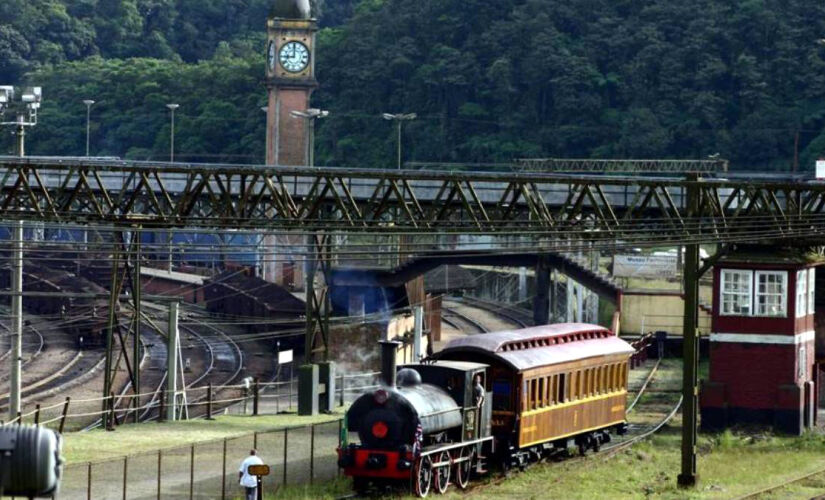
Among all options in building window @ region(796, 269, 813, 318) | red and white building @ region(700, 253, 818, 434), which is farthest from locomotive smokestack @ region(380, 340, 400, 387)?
building window @ region(796, 269, 813, 318)

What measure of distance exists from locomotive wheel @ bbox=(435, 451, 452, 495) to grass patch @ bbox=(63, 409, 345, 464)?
7274mm

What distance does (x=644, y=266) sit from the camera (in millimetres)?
73250

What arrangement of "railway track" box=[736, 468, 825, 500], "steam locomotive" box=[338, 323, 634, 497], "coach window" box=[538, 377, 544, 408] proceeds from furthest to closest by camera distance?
"coach window" box=[538, 377, 544, 408] → "railway track" box=[736, 468, 825, 500] → "steam locomotive" box=[338, 323, 634, 497]

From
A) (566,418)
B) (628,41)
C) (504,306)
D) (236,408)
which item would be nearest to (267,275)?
(504,306)

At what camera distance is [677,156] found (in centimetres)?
11088

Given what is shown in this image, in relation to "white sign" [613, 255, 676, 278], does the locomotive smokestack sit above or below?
below

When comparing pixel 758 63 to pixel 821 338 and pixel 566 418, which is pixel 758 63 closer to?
pixel 821 338

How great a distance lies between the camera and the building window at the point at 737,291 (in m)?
45.2

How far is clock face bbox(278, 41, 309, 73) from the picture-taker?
92312 millimetres

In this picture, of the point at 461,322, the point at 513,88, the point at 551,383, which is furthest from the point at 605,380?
the point at 513,88

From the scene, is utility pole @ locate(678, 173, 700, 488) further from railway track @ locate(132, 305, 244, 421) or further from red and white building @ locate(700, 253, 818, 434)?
Result: railway track @ locate(132, 305, 244, 421)

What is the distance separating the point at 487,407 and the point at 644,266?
39268 millimetres

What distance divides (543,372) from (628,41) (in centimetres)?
8702

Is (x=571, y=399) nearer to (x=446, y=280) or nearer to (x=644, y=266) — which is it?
(x=644, y=266)
